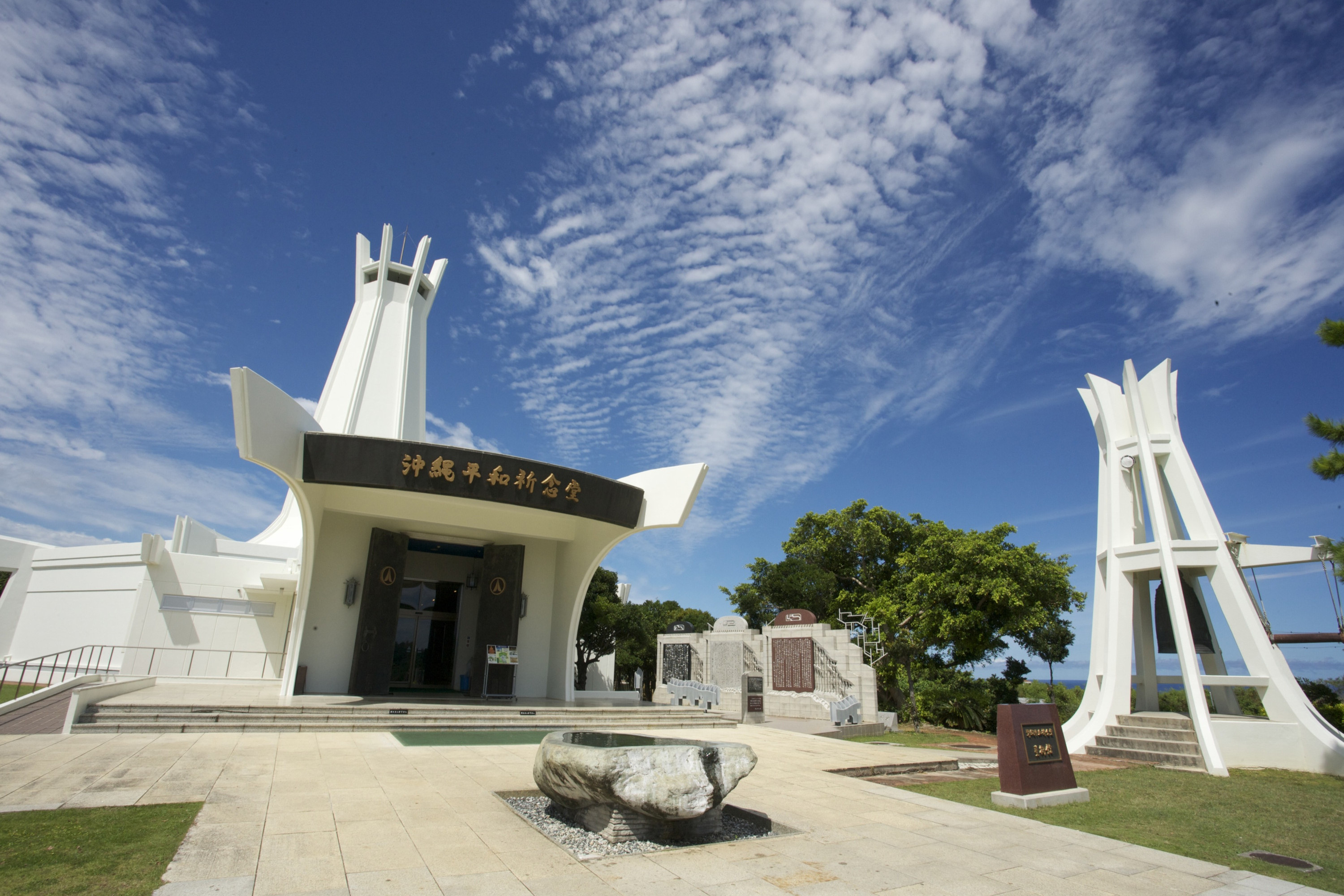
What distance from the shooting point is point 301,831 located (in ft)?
17.8

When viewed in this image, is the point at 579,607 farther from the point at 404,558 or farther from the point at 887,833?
the point at 887,833

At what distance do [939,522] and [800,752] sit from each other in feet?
68.3

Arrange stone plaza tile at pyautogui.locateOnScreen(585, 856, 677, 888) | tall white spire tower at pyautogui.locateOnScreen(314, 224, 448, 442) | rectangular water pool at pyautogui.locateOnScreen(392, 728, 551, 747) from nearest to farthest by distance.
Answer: stone plaza tile at pyautogui.locateOnScreen(585, 856, 677, 888), rectangular water pool at pyautogui.locateOnScreen(392, 728, 551, 747), tall white spire tower at pyautogui.locateOnScreen(314, 224, 448, 442)

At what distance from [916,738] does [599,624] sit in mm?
18222

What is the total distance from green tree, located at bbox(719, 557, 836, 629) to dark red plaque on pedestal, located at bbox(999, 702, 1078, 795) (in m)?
21.8

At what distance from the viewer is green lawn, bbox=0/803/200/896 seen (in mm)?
4023

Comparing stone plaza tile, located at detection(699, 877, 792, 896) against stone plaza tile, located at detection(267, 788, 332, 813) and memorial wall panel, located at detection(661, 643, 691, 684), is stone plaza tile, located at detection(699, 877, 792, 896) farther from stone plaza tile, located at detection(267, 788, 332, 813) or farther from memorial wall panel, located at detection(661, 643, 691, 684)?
memorial wall panel, located at detection(661, 643, 691, 684)

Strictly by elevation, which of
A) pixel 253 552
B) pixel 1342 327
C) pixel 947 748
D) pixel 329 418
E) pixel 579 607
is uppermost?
pixel 329 418

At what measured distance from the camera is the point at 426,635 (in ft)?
64.8

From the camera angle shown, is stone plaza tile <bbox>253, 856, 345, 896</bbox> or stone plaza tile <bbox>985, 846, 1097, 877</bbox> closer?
stone plaza tile <bbox>253, 856, 345, 896</bbox>

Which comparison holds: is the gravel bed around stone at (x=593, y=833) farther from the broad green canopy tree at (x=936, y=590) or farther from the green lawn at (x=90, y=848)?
the broad green canopy tree at (x=936, y=590)

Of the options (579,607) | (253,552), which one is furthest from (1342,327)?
(253,552)

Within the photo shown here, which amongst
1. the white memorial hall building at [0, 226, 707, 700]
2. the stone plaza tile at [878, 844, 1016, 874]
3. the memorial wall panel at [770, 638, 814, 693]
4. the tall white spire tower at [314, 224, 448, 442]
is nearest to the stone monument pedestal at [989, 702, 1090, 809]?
the stone plaza tile at [878, 844, 1016, 874]

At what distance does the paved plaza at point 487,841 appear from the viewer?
4.60 meters
